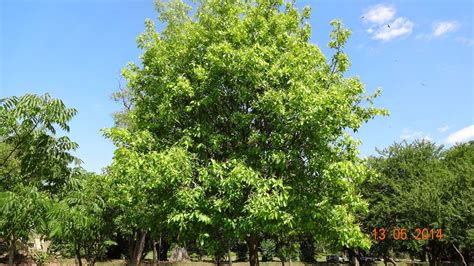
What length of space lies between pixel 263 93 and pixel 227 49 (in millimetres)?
2006

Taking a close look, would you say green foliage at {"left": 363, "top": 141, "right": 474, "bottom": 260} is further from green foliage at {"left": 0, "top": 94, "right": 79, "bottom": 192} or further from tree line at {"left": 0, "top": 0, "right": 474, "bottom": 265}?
green foliage at {"left": 0, "top": 94, "right": 79, "bottom": 192}

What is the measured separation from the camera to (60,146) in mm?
10484

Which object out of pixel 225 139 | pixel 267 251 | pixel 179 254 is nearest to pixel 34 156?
pixel 225 139

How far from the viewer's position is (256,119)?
14578 millimetres

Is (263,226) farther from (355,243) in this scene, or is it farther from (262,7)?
(262,7)

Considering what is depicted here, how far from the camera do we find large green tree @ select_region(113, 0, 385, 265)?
41.2 feet

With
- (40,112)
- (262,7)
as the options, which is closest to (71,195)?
(40,112)

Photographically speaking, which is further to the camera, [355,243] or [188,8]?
[188,8]
